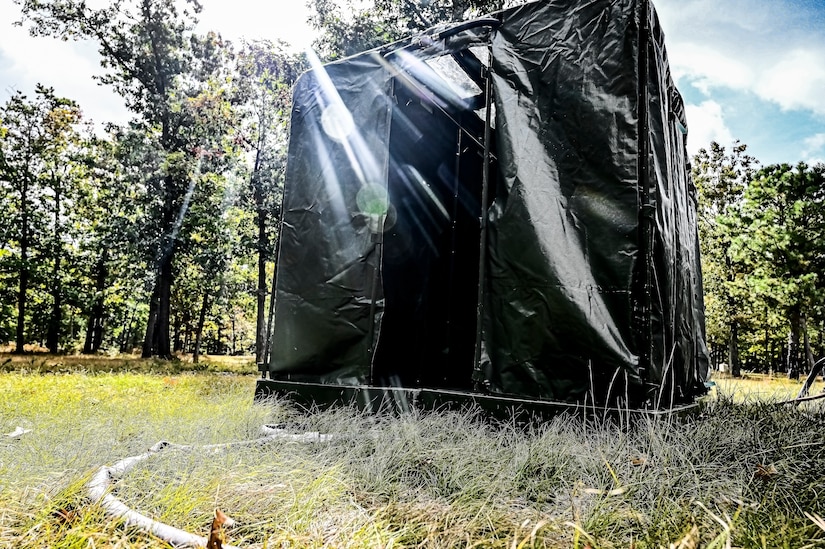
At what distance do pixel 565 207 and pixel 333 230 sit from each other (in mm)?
1664

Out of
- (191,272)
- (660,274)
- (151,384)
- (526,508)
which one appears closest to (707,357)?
(660,274)

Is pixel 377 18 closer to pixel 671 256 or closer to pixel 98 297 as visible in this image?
pixel 671 256

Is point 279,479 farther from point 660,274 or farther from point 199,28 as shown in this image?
point 199,28

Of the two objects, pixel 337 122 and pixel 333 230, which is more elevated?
pixel 337 122

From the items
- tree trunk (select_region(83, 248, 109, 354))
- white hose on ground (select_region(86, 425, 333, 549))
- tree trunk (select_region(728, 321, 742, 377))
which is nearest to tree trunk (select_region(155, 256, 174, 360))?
tree trunk (select_region(83, 248, 109, 354))

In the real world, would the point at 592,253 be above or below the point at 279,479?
above

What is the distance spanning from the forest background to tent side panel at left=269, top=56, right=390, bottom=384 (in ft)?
20.3

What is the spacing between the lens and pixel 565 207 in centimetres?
287

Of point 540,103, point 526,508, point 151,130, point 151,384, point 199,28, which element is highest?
point 199,28

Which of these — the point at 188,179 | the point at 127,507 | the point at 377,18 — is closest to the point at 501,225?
the point at 127,507

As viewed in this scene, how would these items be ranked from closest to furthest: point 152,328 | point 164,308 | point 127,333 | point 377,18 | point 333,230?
point 333,230
point 377,18
point 164,308
point 152,328
point 127,333

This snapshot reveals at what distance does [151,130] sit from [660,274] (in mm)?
11663

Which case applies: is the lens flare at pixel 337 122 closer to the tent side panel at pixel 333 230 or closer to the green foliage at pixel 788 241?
the tent side panel at pixel 333 230

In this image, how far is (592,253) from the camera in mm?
2746
